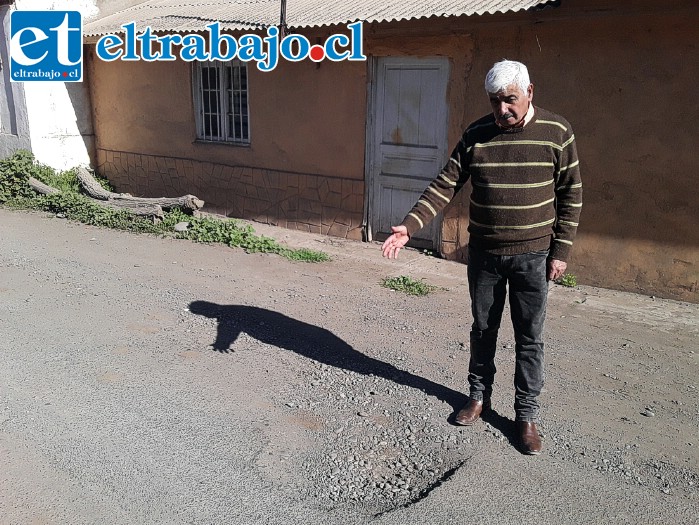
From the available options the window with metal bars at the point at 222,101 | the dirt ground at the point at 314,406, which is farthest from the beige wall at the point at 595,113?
A: the window with metal bars at the point at 222,101

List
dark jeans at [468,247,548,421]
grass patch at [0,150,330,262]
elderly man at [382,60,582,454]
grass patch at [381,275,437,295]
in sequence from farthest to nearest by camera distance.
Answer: grass patch at [0,150,330,262], grass patch at [381,275,437,295], dark jeans at [468,247,548,421], elderly man at [382,60,582,454]

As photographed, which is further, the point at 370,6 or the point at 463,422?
the point at 370,6

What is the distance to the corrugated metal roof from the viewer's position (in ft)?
22.3

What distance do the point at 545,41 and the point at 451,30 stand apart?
1.03 metres

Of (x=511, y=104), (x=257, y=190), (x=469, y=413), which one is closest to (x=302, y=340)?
(x=469, y=413)

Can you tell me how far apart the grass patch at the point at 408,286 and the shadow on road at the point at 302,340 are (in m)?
1.34

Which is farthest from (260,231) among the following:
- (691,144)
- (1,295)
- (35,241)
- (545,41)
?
(691,144)

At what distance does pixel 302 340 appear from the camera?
509 centimetres

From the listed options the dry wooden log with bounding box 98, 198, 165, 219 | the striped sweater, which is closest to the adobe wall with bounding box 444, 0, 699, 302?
the striped sweater

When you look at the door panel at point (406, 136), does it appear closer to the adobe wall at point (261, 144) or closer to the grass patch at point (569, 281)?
the adobe wall at point (261, 144)

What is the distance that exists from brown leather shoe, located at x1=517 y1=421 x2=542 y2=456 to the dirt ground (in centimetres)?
7

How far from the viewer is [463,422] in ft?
12.4

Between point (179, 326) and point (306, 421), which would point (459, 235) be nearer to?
point (179, 326)

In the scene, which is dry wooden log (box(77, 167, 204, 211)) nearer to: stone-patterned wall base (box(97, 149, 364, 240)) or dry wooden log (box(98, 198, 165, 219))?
dry wooden log (box(98, 198, 165, 219))
